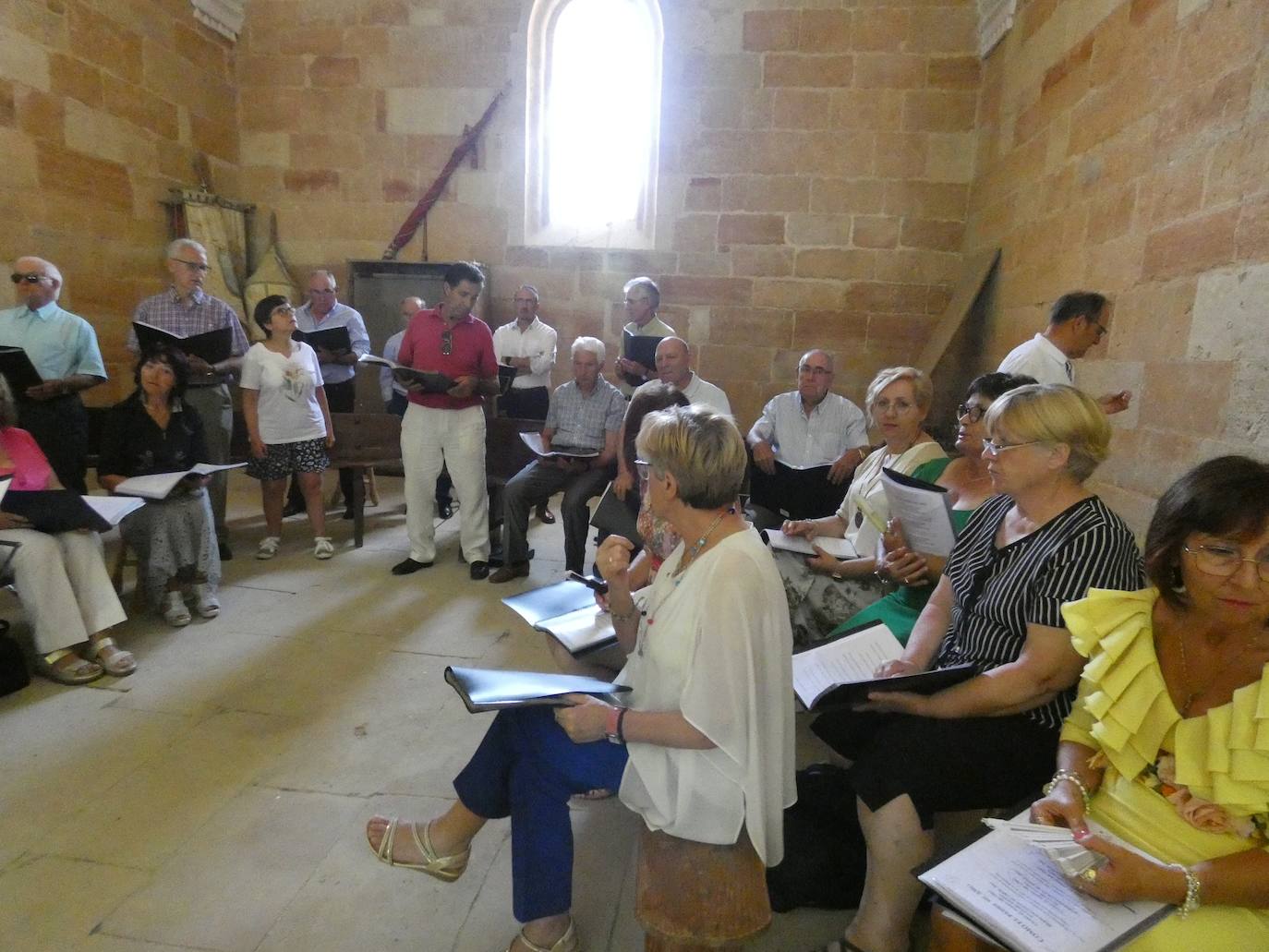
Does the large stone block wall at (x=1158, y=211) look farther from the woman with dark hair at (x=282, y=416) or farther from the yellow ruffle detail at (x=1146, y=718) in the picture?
the woman with dark hair at (x=282, y=416)

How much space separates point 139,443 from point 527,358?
2609 millimetres

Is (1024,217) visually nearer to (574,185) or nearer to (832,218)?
(832,218)

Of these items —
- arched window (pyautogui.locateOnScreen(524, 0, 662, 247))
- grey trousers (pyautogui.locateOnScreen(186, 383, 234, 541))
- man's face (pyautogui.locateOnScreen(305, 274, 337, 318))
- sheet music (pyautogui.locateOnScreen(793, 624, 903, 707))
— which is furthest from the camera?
arched window (pyautogui.locateOnScreen(524, 0, 662, 247))

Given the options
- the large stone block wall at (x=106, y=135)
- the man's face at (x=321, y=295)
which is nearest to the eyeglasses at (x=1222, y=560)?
the man's face at (x=321, y=295)

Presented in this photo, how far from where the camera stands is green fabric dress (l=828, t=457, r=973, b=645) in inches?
81.9

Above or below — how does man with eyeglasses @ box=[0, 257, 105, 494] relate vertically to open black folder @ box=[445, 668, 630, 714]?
above

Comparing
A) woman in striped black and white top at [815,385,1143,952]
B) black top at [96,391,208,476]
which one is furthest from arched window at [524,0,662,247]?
woman in striped black and white top at [815,385,1143,952]

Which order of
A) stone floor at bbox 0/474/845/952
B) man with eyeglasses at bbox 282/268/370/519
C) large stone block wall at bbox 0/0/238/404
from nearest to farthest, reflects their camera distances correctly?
stone floor at bbox 0/474/845/952 → large stone block wall at bbox 0/0/238/404 → man with eyeglasses at bbox 282/268/370/519

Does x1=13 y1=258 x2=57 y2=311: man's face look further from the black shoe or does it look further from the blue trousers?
the blue trousers

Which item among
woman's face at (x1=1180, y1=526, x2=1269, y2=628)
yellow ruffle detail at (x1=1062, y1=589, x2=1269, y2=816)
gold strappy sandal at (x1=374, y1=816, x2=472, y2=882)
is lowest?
gold strappy sandal at (x1=374, y1=816, x2=472, y2=882)

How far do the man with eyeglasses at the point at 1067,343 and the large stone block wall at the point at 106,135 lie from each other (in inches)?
227

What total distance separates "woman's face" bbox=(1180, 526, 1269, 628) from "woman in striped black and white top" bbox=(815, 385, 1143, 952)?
0.22 meters

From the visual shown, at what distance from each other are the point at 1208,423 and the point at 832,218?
3847 mm

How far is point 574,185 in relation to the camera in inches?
256
